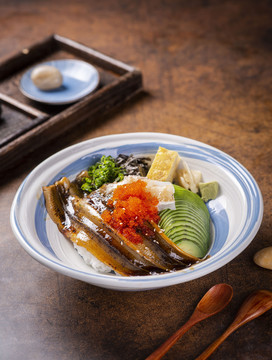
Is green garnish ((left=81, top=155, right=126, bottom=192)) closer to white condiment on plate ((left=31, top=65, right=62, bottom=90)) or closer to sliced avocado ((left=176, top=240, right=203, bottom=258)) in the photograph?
sliced avocado ((left=176, top=240, right=203, bottom=258))

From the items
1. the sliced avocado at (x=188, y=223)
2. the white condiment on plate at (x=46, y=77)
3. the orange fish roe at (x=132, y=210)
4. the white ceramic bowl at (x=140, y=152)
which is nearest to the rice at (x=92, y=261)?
the white ceramic bowl at (x=140, y=152)

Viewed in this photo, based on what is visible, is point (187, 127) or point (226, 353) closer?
point (226, 353)

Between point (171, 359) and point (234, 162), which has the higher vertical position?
point (234, 162)

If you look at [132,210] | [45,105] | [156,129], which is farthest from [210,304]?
[45,105]

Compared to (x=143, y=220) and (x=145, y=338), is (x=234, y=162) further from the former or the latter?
(x=145, y=338)

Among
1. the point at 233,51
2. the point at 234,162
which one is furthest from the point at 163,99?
the point at 234,162

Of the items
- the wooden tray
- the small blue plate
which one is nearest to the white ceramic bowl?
the wooden tray
